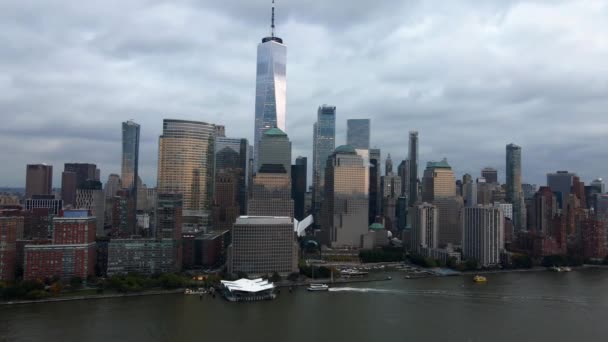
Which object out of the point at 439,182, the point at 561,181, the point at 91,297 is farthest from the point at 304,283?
the point at 561,181

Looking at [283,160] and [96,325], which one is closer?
[96,325]

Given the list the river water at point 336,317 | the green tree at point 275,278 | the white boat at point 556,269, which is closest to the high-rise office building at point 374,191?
the white boat at point 556,269

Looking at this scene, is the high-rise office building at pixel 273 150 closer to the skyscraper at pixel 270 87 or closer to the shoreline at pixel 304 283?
the skyscraper at pixel 270 87

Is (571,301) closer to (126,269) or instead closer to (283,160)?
(126,269)

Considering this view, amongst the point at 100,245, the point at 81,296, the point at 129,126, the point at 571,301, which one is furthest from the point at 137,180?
the point at 571,301

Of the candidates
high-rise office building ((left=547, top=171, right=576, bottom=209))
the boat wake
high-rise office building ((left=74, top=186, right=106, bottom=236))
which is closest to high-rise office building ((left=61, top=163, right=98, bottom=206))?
high-rise office building ((left=74, top=186, right=106, bottom=236))

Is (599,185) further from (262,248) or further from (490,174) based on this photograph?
(262,248)
